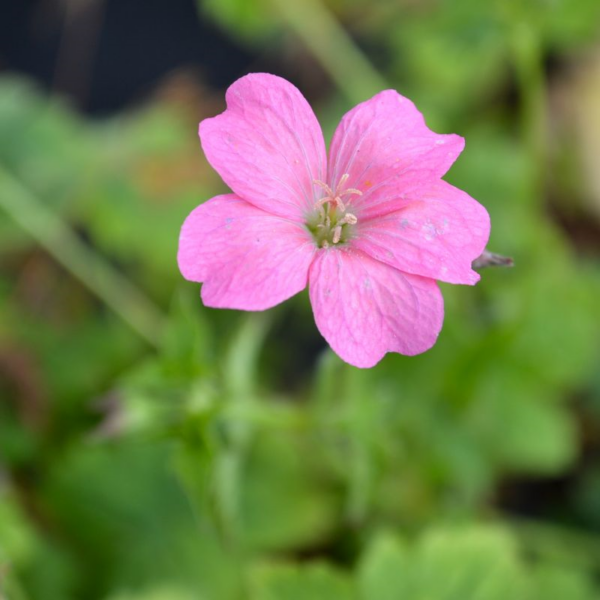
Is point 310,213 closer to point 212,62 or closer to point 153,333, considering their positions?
point 153,333

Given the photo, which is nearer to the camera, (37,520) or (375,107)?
(375,107)

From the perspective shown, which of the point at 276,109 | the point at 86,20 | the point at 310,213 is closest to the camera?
the point at 276,109

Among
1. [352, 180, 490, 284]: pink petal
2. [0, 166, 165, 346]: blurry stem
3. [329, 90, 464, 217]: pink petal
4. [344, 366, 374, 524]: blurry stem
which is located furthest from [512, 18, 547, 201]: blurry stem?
[0, 166, 165, 346]: blurry stem

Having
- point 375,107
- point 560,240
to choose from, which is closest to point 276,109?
point 375,107

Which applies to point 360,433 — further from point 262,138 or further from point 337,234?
point 262,138

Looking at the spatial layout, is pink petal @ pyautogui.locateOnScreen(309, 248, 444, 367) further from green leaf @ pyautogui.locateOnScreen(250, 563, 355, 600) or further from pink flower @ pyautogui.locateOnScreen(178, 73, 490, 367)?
green leaf @ pyautogui.locateOnScreen(250, 563, 355, 600)

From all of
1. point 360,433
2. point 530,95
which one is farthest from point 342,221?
point 530,95
